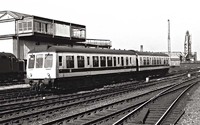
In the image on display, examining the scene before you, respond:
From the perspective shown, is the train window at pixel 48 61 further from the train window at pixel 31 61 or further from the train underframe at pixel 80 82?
the train window at pixel 31 61

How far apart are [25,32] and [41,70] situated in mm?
18401

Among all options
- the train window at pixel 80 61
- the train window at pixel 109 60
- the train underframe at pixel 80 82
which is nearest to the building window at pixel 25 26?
the train underframe at pixel 80 82

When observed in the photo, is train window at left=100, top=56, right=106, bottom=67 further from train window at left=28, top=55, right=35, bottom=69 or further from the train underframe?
train window at left=28, top=55, right=35, bottom=69

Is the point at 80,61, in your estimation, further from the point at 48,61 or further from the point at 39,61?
the point at 39,61

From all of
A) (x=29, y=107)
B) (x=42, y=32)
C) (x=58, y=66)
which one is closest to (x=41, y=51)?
(x=58, y=66)

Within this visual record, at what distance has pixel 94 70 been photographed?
828 inches

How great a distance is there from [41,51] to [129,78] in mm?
11938

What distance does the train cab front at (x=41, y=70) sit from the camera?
56.7ft

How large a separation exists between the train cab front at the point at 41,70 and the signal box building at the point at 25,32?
1691 centimetres

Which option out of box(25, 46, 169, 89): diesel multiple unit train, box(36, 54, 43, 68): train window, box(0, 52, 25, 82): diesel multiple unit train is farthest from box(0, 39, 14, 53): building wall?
box(36, 54, 43, 68): train window

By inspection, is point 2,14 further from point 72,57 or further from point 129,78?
point 72,57

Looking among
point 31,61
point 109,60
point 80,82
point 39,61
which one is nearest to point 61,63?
point 39,61

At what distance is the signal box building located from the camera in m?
34.8

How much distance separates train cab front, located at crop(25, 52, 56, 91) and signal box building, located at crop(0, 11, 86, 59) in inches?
666
